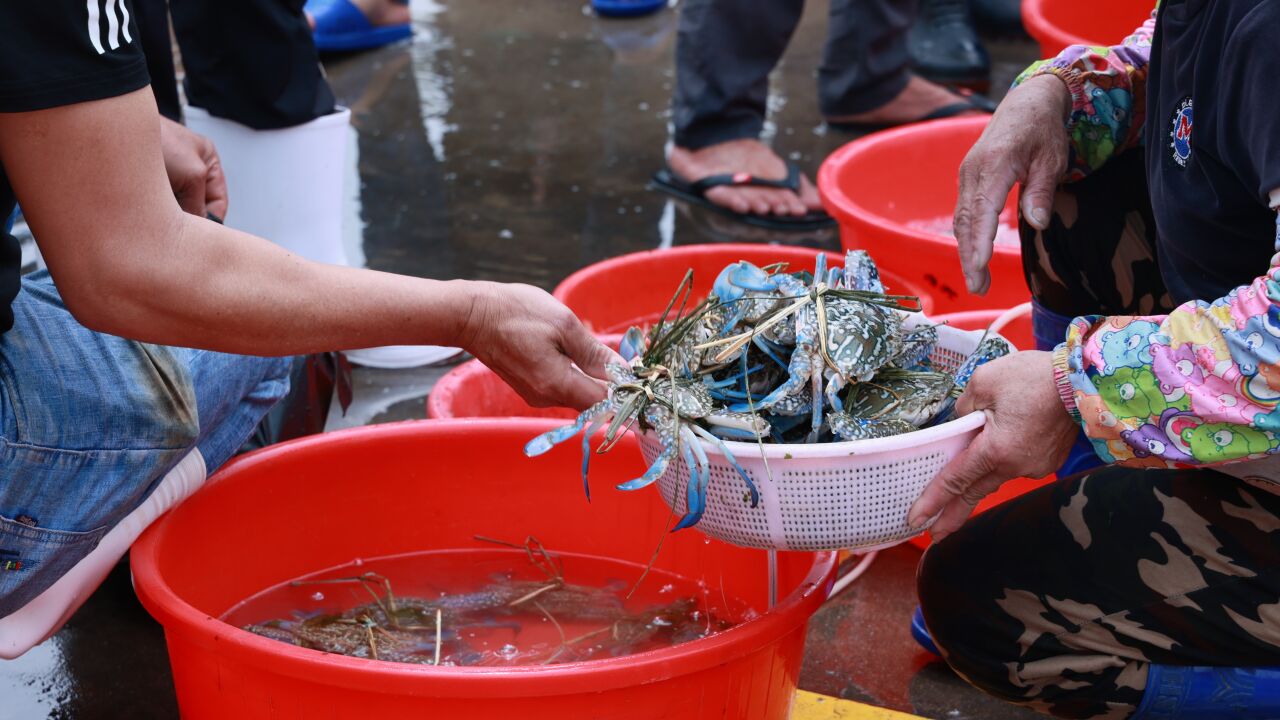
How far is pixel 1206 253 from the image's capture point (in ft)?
4.47

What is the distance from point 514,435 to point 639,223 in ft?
5.69

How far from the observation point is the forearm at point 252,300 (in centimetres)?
128

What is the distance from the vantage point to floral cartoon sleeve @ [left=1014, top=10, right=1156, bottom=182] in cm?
172

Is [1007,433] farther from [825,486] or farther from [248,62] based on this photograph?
[248,62]

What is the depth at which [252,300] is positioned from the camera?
1.33 metres

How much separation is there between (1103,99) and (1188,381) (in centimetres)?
70

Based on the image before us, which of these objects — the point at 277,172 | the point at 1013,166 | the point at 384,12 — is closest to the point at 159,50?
the point at 277,172

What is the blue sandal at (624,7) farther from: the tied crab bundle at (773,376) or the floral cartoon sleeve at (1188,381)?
the floral cartoon sleeve at (1188,381)

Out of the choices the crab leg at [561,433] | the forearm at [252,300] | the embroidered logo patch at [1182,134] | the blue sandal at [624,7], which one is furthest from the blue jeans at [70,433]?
the blue sandal at [624,7]

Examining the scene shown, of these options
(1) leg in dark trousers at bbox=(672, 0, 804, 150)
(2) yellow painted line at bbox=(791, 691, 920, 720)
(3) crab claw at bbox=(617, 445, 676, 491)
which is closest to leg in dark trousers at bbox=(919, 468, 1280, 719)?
(2) yellow painted line at bbox=(791, 691, 920, 720)

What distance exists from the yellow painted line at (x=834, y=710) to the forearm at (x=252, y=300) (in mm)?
693

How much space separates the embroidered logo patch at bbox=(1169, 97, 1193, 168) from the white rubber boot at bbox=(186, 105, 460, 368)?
162 cm

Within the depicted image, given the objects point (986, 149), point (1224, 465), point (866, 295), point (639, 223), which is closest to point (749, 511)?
point (866, 295)

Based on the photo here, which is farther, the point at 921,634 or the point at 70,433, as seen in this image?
the point at 921,634
